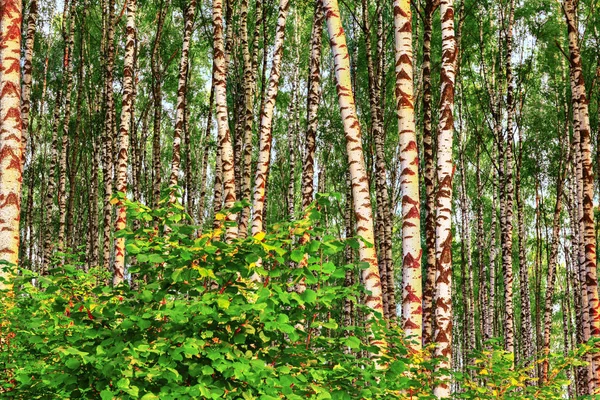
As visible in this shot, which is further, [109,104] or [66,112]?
[66,112]

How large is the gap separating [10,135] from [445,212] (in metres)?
4.74

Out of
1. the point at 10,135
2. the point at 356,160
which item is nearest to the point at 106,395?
the point at 10,135

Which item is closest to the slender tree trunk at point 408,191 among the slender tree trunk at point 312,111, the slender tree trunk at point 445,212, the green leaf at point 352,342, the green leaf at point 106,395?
the slender tree trunk at point 445,212

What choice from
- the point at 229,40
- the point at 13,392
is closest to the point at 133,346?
the point at 13,392

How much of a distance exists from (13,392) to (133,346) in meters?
1.41

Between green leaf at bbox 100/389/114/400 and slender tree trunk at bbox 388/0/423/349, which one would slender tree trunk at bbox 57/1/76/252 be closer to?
slender tree trunk at bbox 388/0/423/349

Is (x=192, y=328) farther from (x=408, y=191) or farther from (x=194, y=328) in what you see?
(x=408, y=191)

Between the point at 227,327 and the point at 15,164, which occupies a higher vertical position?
the point at 15,164

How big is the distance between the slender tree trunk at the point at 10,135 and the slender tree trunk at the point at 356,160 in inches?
144

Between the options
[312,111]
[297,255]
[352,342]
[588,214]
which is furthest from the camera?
[312,111]

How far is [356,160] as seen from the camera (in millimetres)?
7262

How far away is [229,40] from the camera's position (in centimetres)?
1551

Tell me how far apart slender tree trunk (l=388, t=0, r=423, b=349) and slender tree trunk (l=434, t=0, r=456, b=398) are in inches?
11.0

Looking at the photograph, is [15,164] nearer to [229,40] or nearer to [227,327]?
[227,327]
